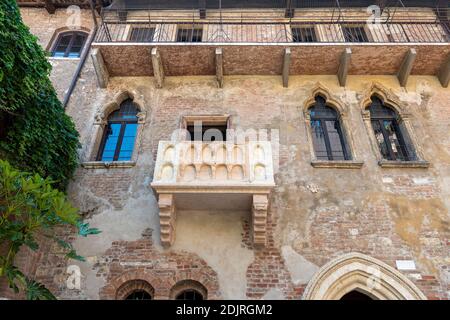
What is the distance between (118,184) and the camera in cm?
723

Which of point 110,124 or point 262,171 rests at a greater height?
point 110,124

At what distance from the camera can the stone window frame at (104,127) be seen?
747 cm

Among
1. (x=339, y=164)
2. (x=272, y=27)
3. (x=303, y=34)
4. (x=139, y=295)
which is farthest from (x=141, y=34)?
(x=139, y=295)

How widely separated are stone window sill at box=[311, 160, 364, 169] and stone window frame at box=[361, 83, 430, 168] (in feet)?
1.68

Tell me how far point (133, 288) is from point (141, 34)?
7.58m

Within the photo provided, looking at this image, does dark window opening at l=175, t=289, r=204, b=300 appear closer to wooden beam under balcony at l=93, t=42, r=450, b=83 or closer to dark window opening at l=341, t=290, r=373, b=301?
dark window opening at l=341, t=290, r=373, b=301

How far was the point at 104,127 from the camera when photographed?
8461 mm

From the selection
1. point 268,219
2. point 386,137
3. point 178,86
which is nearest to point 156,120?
point 178,86

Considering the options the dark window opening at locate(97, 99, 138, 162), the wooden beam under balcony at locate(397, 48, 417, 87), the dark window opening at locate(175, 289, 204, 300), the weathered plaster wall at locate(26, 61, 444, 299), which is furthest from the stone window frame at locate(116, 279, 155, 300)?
the wooden beam under balcony at locate(397, 48, 417, 87)

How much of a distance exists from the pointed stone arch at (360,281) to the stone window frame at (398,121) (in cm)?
234

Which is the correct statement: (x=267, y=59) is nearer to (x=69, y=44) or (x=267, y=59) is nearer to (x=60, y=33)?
(x=69, y=44)

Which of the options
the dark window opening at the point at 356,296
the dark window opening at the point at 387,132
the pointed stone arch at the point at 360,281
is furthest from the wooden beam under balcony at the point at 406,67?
the dark window opening at the point at 356,296

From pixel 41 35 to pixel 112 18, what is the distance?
2.40 metres

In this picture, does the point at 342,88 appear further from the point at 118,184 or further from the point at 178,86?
the point at 118,184
